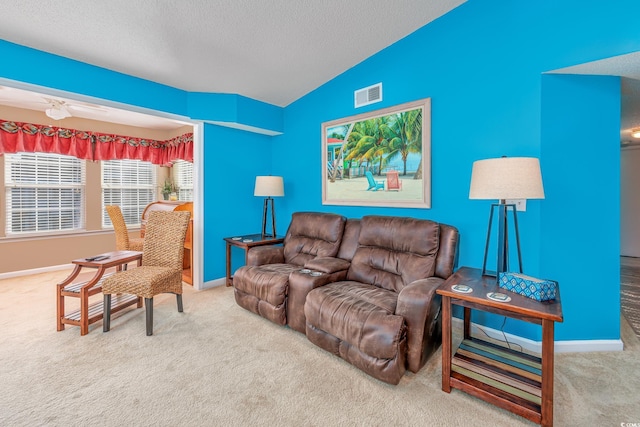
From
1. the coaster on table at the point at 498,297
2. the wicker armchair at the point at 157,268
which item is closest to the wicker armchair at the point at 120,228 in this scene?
the wicker armchair at the point at 157,268

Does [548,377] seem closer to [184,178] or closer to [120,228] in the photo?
[120,228]

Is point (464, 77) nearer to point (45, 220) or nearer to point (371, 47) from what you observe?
point (371, 47)

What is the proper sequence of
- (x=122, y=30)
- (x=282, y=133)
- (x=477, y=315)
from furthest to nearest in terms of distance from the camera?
1. (x=282, y=133)
2. (x=477, y=315)
3. (x=122, y=30)

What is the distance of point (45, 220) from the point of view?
176 inches

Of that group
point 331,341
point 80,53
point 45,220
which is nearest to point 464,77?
point 331,341

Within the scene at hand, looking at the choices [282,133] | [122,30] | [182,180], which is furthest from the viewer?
[182,180]

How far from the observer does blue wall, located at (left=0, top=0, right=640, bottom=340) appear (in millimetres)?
2076

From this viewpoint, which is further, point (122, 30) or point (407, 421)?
point (122, 30)

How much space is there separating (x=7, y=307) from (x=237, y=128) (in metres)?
3.16

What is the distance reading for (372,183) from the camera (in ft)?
10.2

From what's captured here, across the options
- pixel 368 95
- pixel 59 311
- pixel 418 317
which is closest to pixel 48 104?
pixel 59 311

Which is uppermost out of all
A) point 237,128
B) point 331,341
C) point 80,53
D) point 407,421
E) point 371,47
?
point 371,47

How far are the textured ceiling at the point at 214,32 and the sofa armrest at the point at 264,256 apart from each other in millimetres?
1952

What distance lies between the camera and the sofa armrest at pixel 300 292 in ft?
7.91
